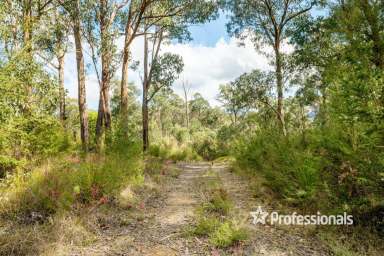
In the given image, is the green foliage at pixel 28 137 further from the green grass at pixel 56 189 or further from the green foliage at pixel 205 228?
the green foliage at pixel 205 228

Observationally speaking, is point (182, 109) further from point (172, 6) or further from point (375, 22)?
point (375, 22)

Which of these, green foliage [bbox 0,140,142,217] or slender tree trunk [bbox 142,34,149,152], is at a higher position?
slender tree trunk [bbox 142,34,149,152]

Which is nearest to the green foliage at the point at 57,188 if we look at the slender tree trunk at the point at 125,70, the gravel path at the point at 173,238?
the gravel path at the point at 173,238

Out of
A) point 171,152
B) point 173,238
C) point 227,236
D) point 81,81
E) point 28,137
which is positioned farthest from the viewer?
point 171,152

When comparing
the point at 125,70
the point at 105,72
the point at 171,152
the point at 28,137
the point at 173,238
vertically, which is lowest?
the point at 173,238

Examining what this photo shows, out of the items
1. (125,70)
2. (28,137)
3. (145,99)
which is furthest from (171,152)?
(28,137)

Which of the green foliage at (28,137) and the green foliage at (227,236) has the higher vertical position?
→ the green foliage at (28,137)

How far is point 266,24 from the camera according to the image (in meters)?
13.1

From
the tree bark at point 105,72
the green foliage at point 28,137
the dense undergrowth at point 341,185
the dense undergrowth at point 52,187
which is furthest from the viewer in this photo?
the tree bark at point 105,72

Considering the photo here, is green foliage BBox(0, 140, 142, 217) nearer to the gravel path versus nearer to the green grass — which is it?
the green grass

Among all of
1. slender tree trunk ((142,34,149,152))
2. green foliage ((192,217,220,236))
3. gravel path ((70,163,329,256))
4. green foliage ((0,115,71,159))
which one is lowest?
gravel path ((70,163,329,256))

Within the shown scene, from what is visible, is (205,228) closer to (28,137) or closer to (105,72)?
(28,137)

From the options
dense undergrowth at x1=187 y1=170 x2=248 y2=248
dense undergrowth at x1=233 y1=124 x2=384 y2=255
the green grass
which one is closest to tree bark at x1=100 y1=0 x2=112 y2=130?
the green grass

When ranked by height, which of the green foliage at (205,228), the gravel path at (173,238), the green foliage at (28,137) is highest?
the green foliage at (28,137)
